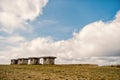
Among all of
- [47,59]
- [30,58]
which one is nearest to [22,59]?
[30,58]

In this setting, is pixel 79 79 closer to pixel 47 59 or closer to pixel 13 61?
pixel 47 59

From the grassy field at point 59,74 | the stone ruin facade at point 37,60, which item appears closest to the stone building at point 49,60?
the stone ruin facade at point 37,60

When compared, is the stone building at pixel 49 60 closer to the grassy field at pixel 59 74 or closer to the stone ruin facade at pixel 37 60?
the stone ruin facade at pixel 37 60

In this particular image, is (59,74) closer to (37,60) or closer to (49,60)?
(49,60)

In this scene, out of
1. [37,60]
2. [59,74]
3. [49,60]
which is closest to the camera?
[59,74]

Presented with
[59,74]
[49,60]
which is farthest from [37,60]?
[59,74]

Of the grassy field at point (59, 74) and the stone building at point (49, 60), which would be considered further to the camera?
the stone building at point (49, 60)

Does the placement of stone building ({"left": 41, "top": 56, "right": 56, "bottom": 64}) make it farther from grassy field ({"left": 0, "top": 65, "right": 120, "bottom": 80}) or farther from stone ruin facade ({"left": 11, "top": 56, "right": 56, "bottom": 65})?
grassy field ({"left": 0, "top": 65, "right": 120, "bottom": 80})

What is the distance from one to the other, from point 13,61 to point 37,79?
53252 millimetres

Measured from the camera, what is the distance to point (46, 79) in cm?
2198

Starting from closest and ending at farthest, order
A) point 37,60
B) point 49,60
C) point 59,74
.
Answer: point 59,74, point 49,60, point 37,60

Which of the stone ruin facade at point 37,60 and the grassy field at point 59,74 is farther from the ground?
the stone ruin facade at point 37,60

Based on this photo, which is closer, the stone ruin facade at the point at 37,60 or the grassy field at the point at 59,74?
the grassy field at the point at 59,74

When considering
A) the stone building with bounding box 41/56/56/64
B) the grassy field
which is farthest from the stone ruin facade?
the grassy field
